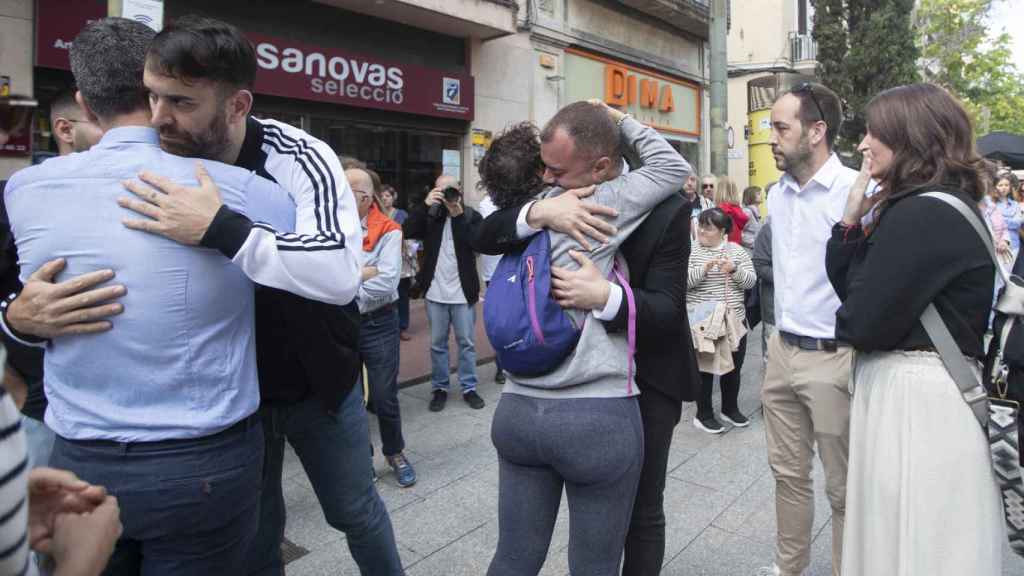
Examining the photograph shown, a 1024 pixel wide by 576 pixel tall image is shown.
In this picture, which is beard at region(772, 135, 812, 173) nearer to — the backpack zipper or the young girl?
the backpack zipper

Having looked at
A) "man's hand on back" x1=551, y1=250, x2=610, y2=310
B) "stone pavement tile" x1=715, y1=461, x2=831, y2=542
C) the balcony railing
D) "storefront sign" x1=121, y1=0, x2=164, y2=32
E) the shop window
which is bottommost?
"stone pavement tile" x1=715, y1=461, x2=831, y2=542

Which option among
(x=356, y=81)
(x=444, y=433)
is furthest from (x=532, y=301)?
→ (x=356, y=81)

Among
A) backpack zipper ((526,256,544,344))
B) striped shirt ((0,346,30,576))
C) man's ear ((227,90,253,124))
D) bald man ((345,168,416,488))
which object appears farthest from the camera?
bald man ((345,168,416,488))

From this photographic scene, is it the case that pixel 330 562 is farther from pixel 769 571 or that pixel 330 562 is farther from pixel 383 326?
pixel 769 571

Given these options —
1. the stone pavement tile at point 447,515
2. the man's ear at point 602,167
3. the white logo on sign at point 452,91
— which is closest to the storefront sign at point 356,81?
the white logo on sign at point 452,91

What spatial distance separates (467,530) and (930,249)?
2.55 m

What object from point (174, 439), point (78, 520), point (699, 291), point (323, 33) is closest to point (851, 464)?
point (174, 439)

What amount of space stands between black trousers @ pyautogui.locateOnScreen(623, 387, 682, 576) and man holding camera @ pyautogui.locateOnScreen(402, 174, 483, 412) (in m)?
3.48

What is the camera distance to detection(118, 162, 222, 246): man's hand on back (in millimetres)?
1485

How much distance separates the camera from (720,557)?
338 cm

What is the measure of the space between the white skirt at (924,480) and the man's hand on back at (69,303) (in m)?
2.07

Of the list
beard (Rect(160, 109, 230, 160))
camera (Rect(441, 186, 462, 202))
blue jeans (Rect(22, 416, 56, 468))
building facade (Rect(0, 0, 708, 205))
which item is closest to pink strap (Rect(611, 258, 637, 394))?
beard (Rect(160, 109, 230, 160))

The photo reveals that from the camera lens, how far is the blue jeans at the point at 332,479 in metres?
2.32

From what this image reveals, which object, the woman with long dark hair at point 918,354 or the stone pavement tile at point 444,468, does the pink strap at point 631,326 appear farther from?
the stone pavement tile at point 444,468
